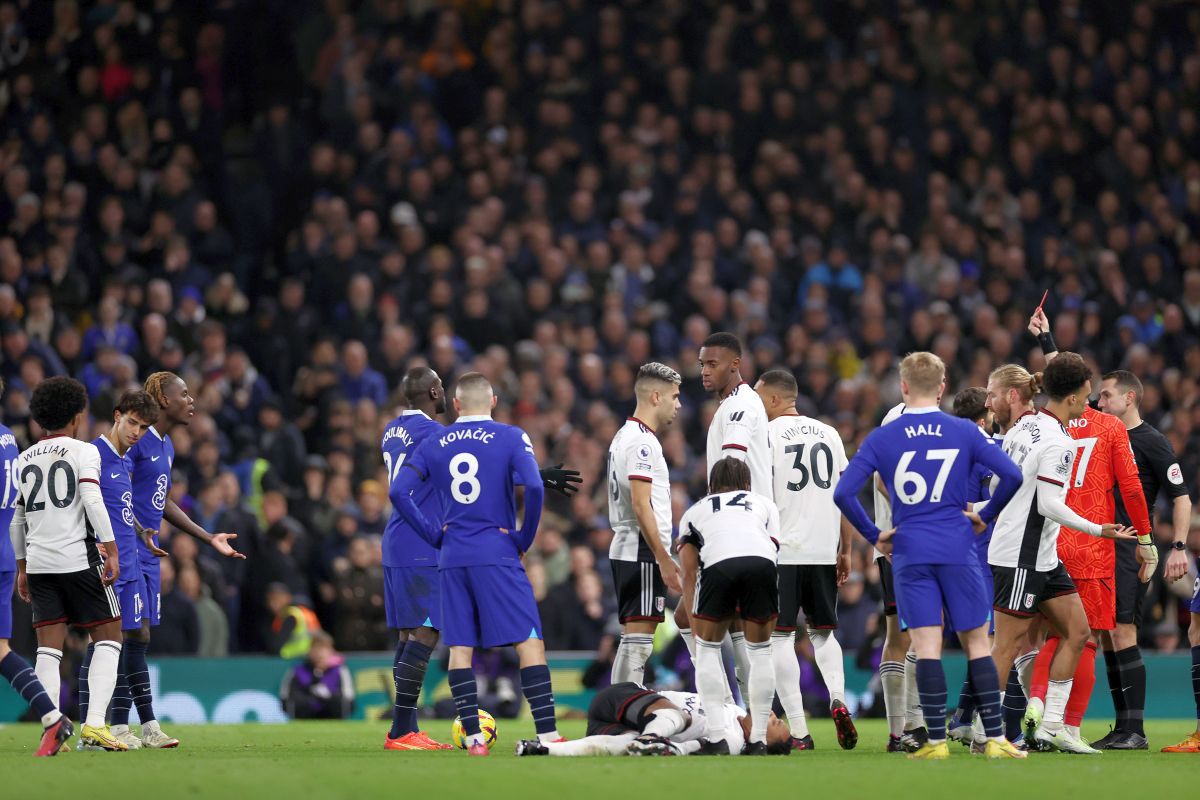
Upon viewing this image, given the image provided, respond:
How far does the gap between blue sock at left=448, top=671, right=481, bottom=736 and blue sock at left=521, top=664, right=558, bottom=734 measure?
35 cm

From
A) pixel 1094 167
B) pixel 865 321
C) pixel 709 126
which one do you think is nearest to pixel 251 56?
pixel 709 126

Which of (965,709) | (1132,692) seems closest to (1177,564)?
(1132,692)

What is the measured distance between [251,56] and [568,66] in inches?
177

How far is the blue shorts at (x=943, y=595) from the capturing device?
9.55 m

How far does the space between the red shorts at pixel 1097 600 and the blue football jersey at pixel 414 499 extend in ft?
15.0

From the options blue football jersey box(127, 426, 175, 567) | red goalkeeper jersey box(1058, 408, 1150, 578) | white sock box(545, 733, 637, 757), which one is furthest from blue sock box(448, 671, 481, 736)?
red goalkeeper jersey box(1058, 408, 1150, 578)

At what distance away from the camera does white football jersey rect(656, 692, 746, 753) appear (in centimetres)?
1052

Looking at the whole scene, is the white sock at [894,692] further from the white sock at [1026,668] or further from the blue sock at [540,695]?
the blue sock at [540,695]

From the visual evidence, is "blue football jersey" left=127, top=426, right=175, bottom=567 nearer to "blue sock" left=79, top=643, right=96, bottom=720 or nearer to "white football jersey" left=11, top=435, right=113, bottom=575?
Result: "blue sock" left=79, top=643, right=96, bottom=720

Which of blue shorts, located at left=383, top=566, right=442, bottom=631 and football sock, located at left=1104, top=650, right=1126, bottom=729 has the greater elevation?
blue shorts, located at left=383, top=566, right=442, bottom=631

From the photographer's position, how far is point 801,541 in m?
11.4

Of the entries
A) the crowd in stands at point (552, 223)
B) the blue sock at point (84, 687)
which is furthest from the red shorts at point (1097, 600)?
the blue sock at point (84, 687)

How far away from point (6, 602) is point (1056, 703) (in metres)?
7.01

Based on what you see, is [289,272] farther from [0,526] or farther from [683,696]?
[683,696]
